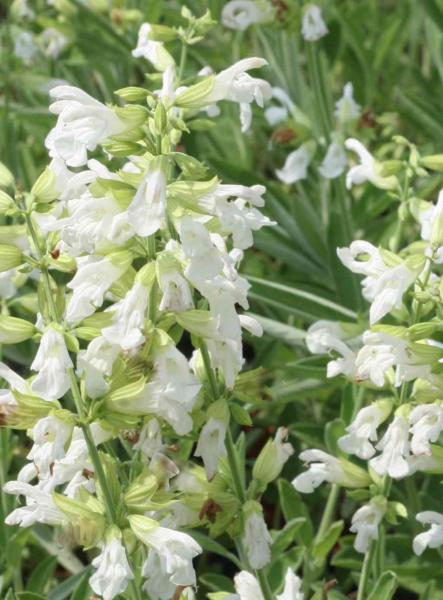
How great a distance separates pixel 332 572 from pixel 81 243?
1.47 m

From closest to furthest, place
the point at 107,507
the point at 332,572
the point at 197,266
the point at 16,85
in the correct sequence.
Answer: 1. the point at 197,266
2. the point at 107,507
3. the point at 332,572
4. the point at 16,85

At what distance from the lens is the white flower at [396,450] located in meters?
1.63

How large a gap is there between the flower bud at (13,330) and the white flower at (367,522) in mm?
617

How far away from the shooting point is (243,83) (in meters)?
1.52

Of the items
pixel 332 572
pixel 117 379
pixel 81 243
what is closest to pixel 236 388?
pixel 117 379

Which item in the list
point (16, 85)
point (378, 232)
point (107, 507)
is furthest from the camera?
point (16, 85)

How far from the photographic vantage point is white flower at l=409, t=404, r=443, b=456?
1.57m

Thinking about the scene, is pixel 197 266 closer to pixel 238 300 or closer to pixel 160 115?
pixel 238 300

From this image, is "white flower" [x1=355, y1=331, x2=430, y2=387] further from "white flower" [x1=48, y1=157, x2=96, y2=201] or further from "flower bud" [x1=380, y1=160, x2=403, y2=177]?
"flower bud" [x1=380, y1=160, x2=403, y2=177]

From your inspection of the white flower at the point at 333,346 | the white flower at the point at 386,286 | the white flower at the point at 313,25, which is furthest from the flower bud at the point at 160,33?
the white flower at the point at 386,286

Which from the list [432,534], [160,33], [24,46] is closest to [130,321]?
[432,534]

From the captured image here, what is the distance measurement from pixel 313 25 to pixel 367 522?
53.7 inches

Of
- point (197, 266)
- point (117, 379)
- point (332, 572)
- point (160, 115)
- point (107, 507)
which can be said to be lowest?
point (332, 572)

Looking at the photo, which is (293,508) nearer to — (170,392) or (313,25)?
(170,392)
